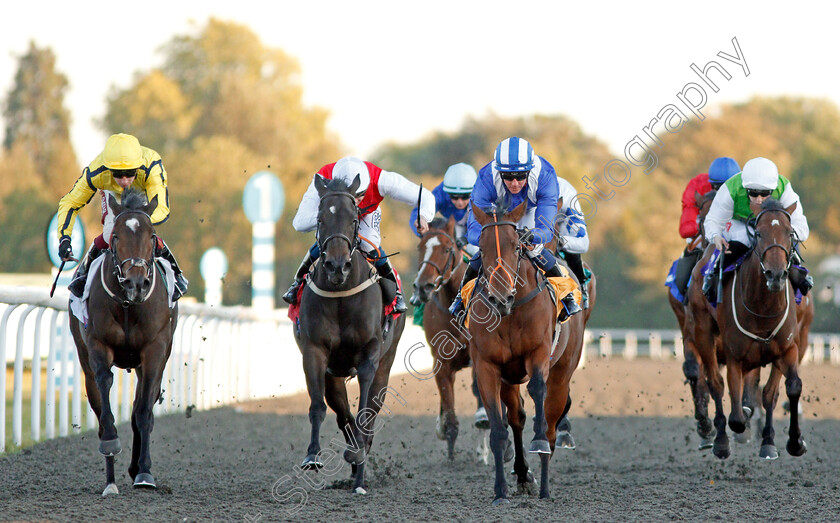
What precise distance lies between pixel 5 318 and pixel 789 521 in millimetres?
5588

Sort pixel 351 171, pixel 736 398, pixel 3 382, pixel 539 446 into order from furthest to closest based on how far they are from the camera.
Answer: pixel 736 398 < pixel 3 382 < pixel 351 171 < pixel 539 446

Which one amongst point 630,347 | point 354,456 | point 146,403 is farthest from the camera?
point 630,347

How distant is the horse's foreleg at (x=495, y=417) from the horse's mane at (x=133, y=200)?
2300 millimetres

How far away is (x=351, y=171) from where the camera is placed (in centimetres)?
727

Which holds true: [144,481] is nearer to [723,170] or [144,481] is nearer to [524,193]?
[524,193]

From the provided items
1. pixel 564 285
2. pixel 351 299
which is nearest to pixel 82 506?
pixel 351 299

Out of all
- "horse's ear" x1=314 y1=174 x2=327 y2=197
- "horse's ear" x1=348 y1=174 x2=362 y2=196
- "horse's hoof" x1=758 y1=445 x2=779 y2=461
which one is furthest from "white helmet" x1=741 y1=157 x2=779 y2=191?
"horse's ear" x1=314 y1=174 x2=327 y2=197

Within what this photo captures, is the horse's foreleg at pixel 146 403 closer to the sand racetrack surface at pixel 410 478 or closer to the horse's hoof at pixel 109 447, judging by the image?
the sand racetrack surface at pixel 410 478

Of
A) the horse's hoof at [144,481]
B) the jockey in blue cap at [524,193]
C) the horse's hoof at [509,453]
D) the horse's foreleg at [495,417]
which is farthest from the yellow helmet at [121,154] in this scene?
the horse's hoof at [509,453]

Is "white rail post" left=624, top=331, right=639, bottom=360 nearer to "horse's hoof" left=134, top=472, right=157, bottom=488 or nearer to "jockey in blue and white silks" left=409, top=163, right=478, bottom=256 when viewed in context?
"jockey in blue and white silks" left=409, top=163, right=478, bottom=256

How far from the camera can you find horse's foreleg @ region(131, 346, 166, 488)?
6.79 m

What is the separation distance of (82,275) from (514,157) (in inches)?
115

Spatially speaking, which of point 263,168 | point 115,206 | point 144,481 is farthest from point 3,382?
point 263,168

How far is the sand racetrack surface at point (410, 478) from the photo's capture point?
6113 mm
